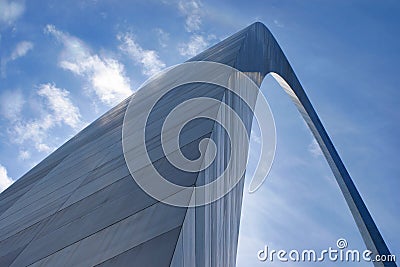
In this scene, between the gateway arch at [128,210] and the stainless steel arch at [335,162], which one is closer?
the gateway arch at [128,210]

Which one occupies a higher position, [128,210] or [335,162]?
[335,162]

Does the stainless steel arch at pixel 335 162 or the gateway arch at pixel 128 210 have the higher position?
the stainless steel arch at pixel 335 162

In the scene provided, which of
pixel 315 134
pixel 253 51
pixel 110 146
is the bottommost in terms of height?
pixel 110 146

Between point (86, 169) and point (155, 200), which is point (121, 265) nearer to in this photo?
point (155, 200)

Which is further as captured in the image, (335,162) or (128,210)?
(335,162)

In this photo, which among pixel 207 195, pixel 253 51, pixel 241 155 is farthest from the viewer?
pixel 253 51

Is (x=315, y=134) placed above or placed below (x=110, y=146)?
above

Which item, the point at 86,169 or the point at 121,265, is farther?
the point at 86,169

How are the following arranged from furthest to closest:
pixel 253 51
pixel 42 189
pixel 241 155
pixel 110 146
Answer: pixel 253 51, pixel 42 189, pixel 110 146, pixel 241 155

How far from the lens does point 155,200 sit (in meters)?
5.93

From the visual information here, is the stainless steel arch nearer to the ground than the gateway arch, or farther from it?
farther from it

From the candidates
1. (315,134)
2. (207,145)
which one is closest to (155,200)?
(207,145)

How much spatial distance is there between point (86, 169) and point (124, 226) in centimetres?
496

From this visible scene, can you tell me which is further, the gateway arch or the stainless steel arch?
the stainless steel arch
